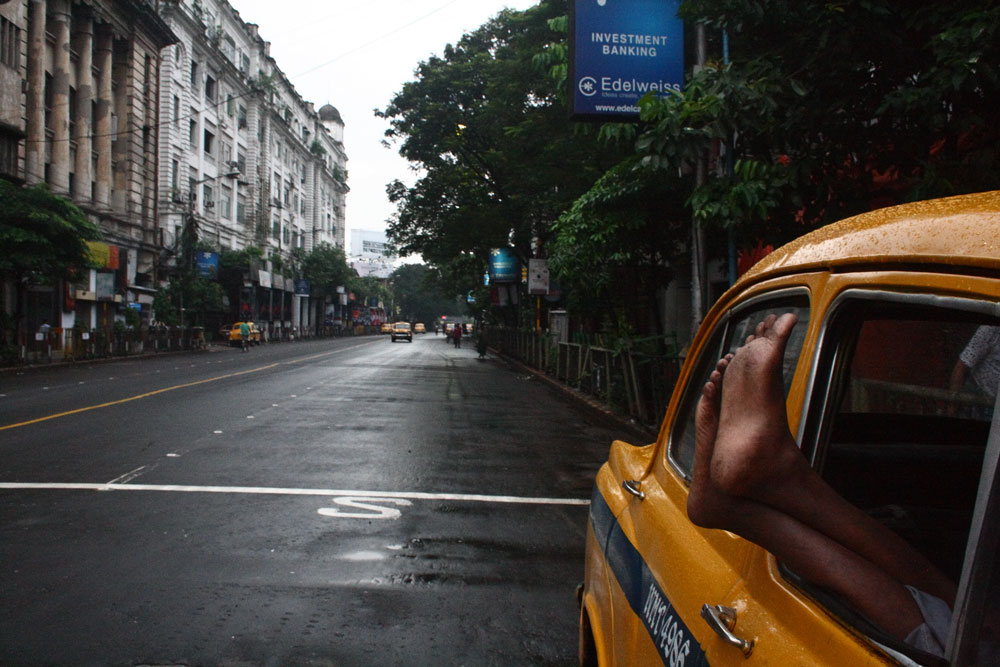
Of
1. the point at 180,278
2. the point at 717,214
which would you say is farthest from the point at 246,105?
the point at 717,214

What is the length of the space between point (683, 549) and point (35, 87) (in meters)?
38.2

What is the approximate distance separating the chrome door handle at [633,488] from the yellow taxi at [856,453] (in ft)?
0.03

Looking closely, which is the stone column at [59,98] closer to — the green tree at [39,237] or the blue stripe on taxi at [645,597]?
the green tree at [39,237]

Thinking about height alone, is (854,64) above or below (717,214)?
above

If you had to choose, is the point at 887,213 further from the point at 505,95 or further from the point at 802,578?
the point at 505,95

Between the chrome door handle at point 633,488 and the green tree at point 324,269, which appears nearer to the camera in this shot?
the chrome door handle at point 633,488

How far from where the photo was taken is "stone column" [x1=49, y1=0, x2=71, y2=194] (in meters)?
35.0

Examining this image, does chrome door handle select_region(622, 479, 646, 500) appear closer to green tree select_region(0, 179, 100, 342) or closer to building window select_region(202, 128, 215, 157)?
green tree select_region(0, 179, 100, 342)

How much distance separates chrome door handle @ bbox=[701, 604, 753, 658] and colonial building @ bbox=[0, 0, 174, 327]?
3298cm

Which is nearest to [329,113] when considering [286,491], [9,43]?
[9,43]

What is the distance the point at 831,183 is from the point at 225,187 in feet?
181

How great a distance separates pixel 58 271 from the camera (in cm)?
2641

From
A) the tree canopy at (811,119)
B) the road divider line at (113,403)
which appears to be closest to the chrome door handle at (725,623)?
the tree canopy at (811,119)

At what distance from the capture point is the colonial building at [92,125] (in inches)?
1259
